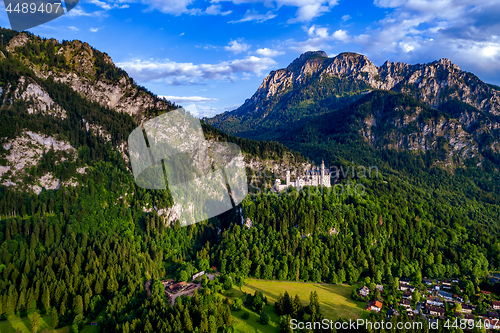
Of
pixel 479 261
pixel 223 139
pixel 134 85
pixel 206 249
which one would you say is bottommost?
pixel 479 261

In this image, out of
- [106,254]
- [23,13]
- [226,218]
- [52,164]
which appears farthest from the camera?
[226,218]

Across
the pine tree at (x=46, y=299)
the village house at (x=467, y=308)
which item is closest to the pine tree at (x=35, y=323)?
the pine tree at (x=46, y=299)

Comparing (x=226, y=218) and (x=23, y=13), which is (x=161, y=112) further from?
(x=23, y=13)

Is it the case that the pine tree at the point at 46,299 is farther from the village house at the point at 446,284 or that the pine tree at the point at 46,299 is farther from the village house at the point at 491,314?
the village house at the point at 446,284

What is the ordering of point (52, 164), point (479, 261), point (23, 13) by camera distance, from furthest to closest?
point (52, 164) < point (479, 261) < point (23, 13)

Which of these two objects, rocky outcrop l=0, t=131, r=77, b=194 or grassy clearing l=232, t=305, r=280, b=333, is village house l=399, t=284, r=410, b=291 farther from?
rocky outcrop l=0, t=131, r=77, b=194

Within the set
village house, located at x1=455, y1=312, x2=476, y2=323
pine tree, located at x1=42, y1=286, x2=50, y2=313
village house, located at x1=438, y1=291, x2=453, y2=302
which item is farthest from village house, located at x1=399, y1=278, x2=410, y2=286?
pine tree, located at x1=42, y1=286, x2=50, y2=313

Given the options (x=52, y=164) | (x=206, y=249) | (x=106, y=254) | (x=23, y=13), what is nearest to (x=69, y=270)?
(x=106, y=254)
